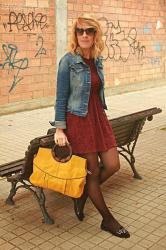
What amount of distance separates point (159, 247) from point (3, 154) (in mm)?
2990

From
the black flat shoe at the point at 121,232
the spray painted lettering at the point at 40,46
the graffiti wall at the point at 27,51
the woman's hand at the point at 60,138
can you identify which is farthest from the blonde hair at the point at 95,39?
the spray painted lettering at the point at 40,46

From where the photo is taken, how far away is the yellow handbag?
333cm

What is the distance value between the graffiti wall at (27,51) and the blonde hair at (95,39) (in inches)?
194

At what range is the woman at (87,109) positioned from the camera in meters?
3.36

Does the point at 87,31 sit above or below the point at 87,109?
above

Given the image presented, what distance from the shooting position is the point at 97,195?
11.5ft

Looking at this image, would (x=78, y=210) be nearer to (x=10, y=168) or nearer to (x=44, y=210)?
(x=44, y=210)

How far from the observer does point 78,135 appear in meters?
3.43

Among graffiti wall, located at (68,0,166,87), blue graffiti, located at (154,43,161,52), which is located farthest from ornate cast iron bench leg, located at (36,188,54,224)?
blue graffiti, located at (154,43,161,52)

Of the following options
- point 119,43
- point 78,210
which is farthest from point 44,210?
point 119,43

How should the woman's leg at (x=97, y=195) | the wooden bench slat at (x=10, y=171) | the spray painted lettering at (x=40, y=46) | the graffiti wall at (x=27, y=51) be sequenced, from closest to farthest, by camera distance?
the woman's leg at (x=97, y=195), the wooden bench slat at (x=10, y=171), the graffiti wall at (x=27, y=51), the spray painted lettering at (x=40, y=46)

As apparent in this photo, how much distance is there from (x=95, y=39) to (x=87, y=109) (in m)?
0.56

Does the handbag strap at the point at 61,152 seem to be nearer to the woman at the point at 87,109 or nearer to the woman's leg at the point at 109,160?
the woman at the point at 87,109

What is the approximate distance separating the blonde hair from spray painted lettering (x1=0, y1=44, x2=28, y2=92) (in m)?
4.95
